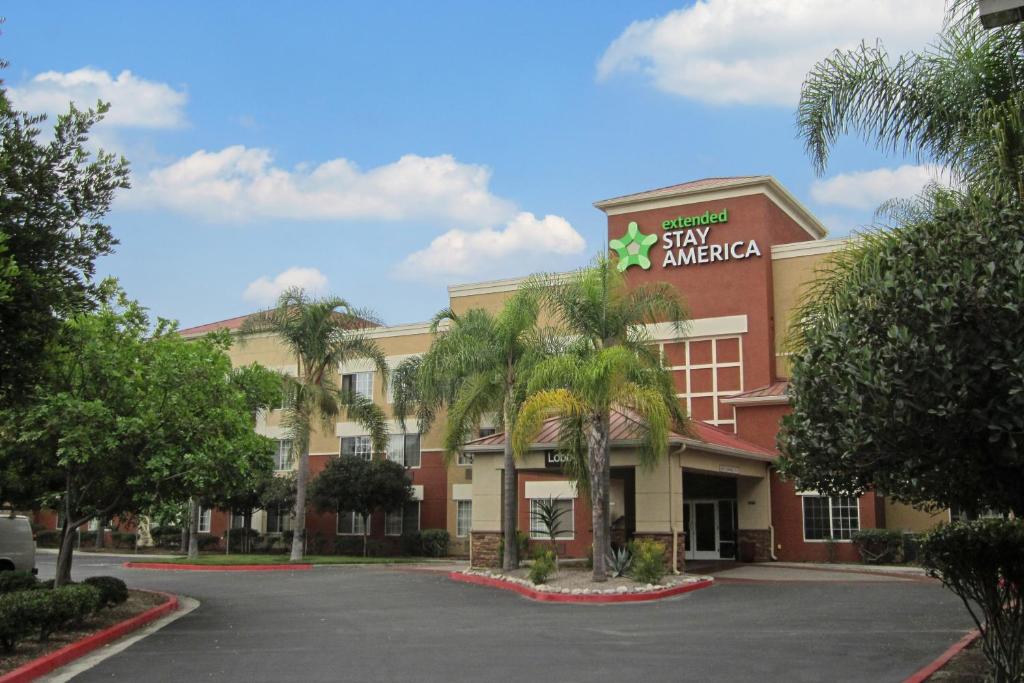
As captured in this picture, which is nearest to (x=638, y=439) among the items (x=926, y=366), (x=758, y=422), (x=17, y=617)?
(x=758, y=422)

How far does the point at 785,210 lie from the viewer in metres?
35.3

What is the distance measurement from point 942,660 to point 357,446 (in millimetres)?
33382

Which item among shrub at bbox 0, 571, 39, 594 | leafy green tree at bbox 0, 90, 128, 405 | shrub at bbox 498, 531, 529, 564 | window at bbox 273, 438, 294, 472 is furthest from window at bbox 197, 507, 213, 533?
leafy green tree at bbox 0, 90, 128, 405

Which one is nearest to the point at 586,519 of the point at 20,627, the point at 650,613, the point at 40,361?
the point at 650,613

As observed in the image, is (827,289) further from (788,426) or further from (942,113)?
(942,113)

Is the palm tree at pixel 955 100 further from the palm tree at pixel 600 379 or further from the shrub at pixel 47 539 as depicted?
the shrub at pixel 47 539

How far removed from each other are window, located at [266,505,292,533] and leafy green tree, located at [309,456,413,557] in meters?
5.08

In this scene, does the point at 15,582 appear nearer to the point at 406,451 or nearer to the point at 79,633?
the point at 79,633

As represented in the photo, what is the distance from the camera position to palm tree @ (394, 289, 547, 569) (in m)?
23.6

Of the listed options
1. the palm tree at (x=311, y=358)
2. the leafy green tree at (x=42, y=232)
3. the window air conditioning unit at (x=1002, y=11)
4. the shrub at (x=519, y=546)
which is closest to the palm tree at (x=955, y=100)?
the window air conditioning unit at (x=1002, y=11)

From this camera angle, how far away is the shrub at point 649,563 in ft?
67.1

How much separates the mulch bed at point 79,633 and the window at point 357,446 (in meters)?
22.0

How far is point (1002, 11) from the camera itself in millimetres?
8414

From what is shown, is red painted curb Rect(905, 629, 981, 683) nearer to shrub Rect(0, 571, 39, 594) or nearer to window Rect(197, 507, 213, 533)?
→ shrub Rect(0, 571, 39, 594)
